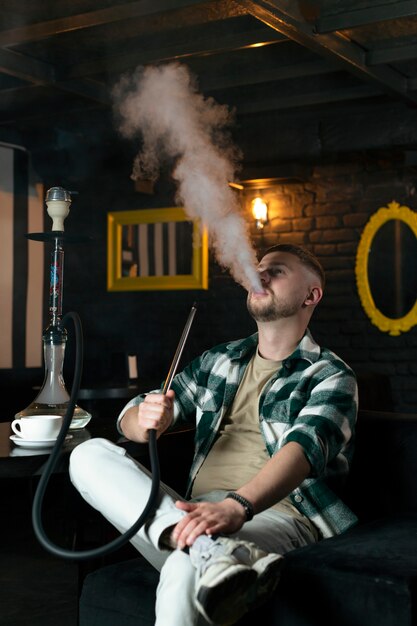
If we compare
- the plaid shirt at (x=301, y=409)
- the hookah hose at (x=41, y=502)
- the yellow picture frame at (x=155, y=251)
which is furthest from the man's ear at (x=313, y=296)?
the yellow picture frame at (x=155, y=251)

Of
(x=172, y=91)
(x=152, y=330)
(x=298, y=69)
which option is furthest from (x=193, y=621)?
(x=152, y=330)

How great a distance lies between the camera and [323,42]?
396 cm

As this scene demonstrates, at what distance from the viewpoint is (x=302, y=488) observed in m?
2.17

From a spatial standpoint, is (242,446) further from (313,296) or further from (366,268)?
(366,268)

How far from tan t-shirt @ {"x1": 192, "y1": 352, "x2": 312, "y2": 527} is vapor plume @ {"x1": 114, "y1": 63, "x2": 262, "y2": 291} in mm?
254

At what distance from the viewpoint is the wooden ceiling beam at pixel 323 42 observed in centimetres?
354

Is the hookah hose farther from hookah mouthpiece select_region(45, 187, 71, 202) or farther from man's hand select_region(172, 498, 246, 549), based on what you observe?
hookah mouthpiece select_region(45, 187, 71, 202)

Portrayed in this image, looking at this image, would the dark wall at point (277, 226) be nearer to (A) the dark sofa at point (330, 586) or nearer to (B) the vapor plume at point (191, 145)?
(B) the vapor plume at point (191, 145)

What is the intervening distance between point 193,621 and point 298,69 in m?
3.65

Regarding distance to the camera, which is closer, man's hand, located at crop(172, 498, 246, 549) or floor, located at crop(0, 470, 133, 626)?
man's hand, located at crop(172, 498, 246, 549)

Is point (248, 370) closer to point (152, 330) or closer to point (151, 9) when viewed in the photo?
point (151, 9)

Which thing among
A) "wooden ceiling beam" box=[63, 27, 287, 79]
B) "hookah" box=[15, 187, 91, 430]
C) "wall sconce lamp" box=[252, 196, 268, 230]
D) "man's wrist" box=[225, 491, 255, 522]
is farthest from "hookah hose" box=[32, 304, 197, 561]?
"wall sconce lamp" box=[252, 196, 268, 230]

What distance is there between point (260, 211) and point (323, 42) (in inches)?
90.1

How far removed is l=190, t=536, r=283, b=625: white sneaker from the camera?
160 cm
